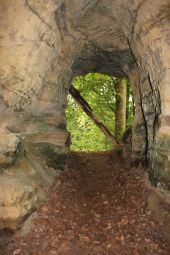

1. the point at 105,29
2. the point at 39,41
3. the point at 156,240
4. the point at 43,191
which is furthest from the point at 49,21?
the point at 156,240

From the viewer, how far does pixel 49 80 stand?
9.26 meters

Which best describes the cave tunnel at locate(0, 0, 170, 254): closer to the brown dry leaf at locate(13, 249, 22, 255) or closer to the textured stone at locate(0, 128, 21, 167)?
the textured stone at locate(0, 128, 21, 167)

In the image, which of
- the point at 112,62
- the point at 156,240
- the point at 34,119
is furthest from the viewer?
the point at 112,62

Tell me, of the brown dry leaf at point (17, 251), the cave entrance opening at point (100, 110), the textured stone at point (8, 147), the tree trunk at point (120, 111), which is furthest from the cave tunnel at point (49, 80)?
the tree trunk at point (120, 111)

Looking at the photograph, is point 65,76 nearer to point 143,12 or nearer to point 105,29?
point 105,29

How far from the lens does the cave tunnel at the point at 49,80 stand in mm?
7031

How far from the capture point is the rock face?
280 inches

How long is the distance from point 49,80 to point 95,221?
462 centimetres

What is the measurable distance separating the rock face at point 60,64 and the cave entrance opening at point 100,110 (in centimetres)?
369

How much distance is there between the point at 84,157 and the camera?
1208cm

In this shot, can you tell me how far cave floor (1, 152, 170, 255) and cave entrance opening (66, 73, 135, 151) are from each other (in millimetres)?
4109

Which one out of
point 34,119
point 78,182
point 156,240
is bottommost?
point 156,240

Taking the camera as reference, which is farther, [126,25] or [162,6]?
[126,25]

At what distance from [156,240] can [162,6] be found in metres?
5.55
